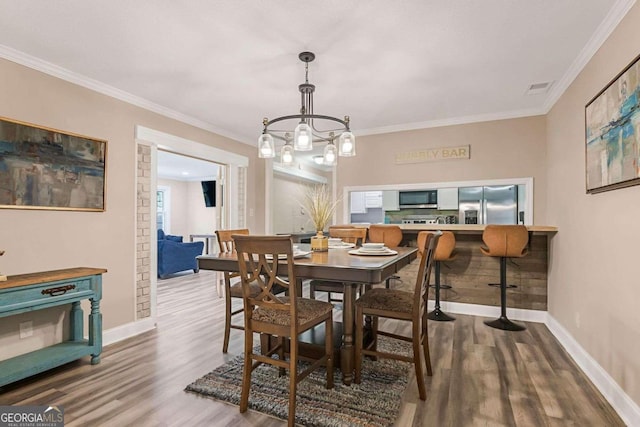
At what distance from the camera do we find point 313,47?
245 centimetres

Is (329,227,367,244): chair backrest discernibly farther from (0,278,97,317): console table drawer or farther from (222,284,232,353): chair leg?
(0,278,97,317): console table drawer

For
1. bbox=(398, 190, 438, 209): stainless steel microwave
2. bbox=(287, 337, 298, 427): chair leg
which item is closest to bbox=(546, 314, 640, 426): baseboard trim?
bbox=(287, 337, 298, 427): chair leg

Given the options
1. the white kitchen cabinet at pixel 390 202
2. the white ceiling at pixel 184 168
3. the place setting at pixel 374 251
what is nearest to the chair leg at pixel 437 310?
the place setting at pixel 374 251


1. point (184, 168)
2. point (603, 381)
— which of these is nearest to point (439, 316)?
point (603, 381)

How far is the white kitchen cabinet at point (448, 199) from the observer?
5.97 meters

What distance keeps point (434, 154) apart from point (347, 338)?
2998 millimetres

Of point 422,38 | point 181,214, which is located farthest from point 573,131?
point 181,214

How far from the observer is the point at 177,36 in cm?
230

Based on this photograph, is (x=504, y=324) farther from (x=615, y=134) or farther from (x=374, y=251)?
(x=615, y=134)

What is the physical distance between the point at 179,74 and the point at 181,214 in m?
7.95

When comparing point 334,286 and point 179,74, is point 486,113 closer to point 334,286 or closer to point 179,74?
point 334,286

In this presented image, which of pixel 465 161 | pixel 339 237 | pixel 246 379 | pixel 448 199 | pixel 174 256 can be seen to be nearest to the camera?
pixel 246 379

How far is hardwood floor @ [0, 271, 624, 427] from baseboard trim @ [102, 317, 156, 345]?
11 cm

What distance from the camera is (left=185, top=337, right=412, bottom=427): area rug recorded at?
186 cm
